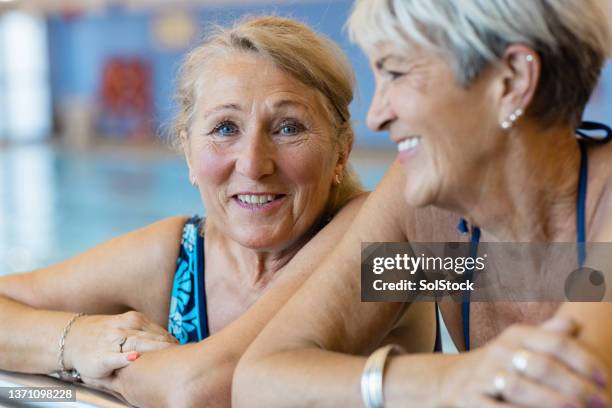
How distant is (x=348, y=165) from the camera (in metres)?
2.06

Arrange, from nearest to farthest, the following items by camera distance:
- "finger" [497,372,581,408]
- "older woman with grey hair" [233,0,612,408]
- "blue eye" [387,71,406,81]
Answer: "finger" [497,372,581,408], "older woman with grey hair" [233,0,612,408], "blue eye" [387,71,406,81]

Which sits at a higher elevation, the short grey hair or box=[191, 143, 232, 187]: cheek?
box=[191, 143, 232, 187]: cheek

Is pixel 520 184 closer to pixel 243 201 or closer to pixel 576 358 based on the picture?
pixel 576 358

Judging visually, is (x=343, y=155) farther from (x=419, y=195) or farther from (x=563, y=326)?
(x=563, y=326)

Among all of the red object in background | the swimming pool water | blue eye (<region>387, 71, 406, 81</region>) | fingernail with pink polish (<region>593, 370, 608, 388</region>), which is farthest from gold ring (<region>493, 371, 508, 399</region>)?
the red object in background

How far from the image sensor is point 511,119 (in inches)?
48.3

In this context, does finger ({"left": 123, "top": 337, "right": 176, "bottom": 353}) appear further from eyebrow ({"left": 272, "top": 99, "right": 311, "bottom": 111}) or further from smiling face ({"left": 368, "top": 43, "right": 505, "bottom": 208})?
smiling face ({"left": 368, "top": 43, "right": 505, "bottom": 208})

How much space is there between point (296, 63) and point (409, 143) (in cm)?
60

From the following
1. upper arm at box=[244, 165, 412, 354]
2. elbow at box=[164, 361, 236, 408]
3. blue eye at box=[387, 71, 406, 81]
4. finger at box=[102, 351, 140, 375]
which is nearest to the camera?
blue eye at box=[387, 71, 406, 81]

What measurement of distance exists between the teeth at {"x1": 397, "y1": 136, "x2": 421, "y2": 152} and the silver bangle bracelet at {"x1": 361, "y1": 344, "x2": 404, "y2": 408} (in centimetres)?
31

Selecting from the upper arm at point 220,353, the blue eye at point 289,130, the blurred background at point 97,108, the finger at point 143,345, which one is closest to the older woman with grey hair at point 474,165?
the upper arm at point 220,353

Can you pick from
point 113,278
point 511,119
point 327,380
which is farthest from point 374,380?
point 113,278

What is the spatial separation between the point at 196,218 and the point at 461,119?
1032mm

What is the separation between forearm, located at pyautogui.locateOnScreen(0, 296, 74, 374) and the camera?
180cm
